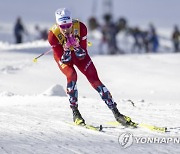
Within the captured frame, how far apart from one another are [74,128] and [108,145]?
1180 millimetres

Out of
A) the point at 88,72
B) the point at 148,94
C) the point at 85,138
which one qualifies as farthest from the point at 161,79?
the point at 85,138

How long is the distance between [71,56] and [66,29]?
1.33ft

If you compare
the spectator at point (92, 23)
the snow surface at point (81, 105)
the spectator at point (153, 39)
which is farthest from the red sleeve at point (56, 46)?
the spectator at point (92, 23)

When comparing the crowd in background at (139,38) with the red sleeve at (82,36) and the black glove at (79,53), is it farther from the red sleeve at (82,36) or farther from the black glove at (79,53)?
the black glove at (79,53)

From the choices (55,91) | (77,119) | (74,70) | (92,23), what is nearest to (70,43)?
(74,70)

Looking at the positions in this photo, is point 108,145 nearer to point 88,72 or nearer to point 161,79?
point 88,72

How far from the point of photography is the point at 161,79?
17.5 m

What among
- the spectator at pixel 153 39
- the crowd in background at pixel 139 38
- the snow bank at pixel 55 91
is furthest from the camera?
the spectator at pixel 153 39

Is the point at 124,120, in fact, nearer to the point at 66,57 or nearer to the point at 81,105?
the point at 66,57

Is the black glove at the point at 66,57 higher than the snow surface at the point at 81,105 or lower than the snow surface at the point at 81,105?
higher

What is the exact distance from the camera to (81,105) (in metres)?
10.6

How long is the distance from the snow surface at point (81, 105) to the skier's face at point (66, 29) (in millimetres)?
1290

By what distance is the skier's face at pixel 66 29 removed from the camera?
8.30 metres

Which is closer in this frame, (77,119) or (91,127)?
(91,127)
